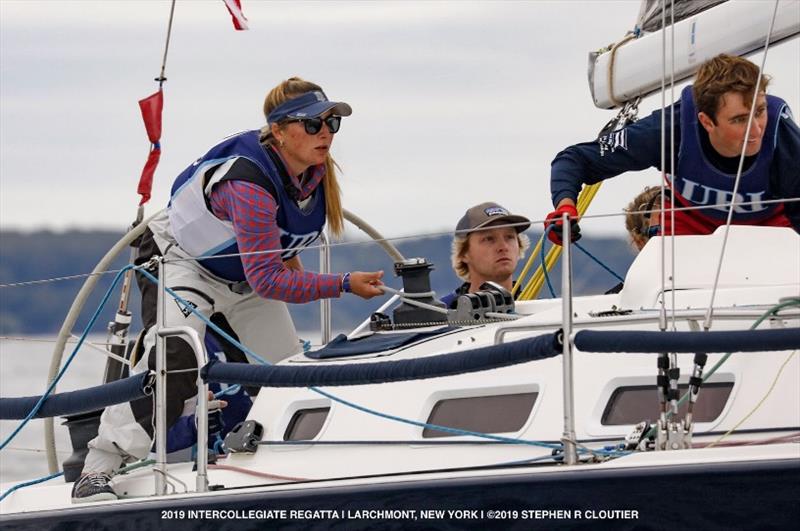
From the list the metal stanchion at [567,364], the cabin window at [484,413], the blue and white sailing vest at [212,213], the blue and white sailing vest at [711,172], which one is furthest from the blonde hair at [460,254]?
the metal stanchion at [567,364]

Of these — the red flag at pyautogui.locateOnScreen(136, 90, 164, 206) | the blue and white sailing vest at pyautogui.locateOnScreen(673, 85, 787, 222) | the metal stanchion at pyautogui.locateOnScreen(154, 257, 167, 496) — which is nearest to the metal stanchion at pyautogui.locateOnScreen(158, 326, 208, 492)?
the metal stanchion at pyautogui.locateOnScreen(154, 257, 167, 496)

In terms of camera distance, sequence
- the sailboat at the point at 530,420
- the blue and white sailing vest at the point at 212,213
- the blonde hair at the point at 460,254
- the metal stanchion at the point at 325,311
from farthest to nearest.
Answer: the metal stanchion at the point at 325,311 → the blonde hair at the point at 460,254 → the blue and white sailing vest at the point at 212,213 → the sailboat at the point at 530,420

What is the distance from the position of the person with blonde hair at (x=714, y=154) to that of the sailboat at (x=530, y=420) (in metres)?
0.22

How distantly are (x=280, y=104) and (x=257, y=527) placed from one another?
1698mm

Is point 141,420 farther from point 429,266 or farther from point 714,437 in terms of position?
point 714,437

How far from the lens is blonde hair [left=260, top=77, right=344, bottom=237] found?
20.2 ft

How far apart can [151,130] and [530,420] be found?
3011mm

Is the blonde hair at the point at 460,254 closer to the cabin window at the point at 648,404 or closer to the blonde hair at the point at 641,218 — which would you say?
the blonde hair at the point at 641,218

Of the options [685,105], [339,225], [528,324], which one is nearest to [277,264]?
[339,225]

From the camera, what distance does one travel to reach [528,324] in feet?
17.7

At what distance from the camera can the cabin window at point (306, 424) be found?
5750 mm

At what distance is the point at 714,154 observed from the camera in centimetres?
572

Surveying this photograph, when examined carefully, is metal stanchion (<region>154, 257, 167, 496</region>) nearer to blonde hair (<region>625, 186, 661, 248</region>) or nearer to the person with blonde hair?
the person with blonde hair

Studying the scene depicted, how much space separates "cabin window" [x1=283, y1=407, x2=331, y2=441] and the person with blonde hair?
103 cm
